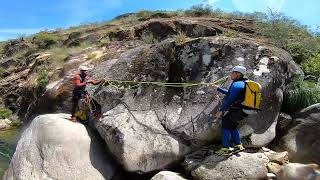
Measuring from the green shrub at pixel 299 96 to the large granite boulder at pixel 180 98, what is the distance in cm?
35

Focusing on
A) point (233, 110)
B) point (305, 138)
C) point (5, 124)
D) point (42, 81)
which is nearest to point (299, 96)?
point (305, 138)

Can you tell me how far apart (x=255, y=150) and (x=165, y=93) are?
3.09 m

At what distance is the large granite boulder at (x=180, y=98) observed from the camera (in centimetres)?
1291

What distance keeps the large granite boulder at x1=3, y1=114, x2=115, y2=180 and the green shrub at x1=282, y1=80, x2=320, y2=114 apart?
559cm

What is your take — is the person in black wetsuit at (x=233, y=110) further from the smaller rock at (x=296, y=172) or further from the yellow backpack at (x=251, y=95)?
the smaller rock at (x=296, y=172)

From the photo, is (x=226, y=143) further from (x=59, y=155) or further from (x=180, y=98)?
(x=59, y=155)

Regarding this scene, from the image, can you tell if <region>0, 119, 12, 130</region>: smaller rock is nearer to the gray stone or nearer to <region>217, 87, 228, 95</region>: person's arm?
the gray stone

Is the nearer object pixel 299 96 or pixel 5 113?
pixel 299 96

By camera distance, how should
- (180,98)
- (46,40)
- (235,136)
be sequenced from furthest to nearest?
(46,40) → (180,98) → (235,136)

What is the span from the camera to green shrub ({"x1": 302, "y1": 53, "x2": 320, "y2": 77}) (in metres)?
15.7

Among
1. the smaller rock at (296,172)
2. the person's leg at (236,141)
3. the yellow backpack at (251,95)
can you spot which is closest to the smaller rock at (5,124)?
the person's leg at (236,141)

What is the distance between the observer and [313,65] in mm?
15922

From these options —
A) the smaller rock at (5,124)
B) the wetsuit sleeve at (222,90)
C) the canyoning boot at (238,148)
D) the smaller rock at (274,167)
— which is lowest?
the smaller rock at (5,124)

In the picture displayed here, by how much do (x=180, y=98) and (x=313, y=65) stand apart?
5267 millimetres
